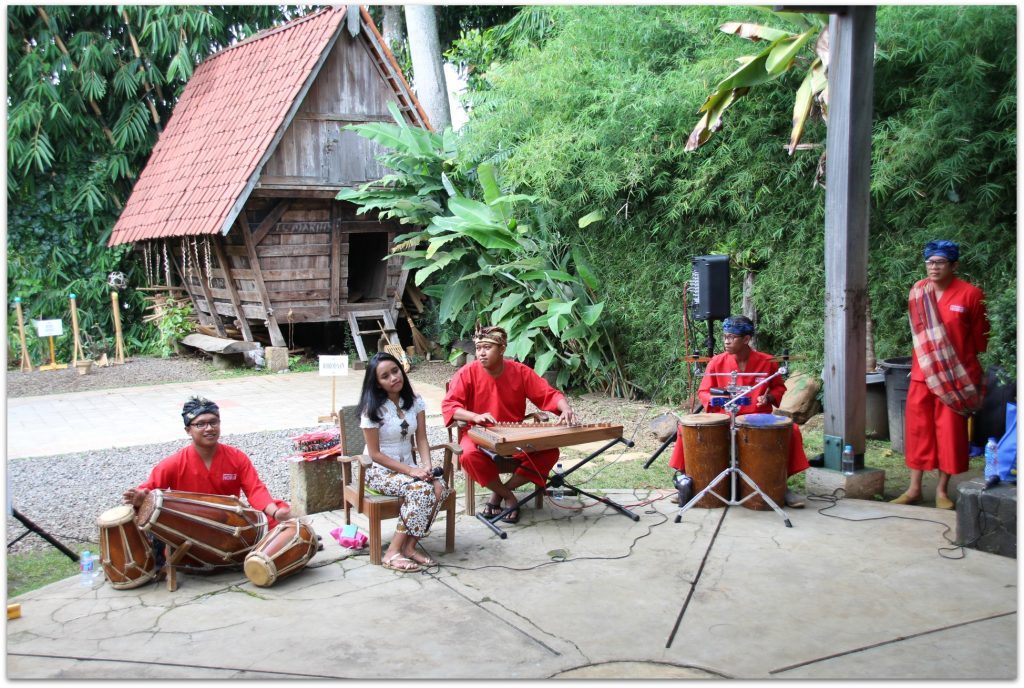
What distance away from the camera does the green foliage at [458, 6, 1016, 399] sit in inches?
275

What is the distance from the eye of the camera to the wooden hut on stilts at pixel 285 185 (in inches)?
533

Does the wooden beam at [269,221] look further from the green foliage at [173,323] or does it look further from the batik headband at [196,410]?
the batik headband at [196,410]

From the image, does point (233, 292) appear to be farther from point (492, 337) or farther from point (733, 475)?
point (733, 475)

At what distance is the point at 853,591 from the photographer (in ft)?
14.7

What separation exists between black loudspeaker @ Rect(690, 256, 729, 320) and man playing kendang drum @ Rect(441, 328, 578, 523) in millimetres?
2116

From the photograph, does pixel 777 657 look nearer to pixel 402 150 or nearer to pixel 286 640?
pixel 286 640

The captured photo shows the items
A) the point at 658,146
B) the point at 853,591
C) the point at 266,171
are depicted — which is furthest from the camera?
the point at 266,171

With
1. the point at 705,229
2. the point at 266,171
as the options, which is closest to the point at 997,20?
the point at 705,229

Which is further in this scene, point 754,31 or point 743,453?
point 754,31

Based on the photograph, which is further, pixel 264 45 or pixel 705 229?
pixel 264 45

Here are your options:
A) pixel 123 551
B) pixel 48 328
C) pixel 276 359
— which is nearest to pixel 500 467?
pixel 123 551

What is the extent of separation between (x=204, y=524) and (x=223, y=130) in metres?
11.4

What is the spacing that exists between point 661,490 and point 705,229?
361 cm

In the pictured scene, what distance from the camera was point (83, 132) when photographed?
1652cm
